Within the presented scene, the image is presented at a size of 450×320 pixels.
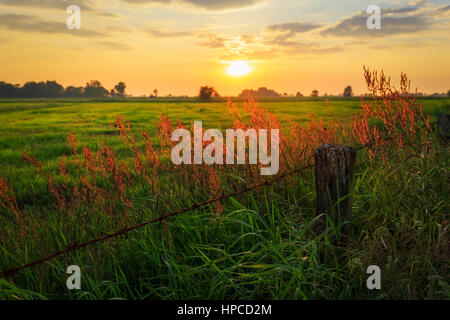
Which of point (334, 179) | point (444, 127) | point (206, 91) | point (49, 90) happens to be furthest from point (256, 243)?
point (49, 90)

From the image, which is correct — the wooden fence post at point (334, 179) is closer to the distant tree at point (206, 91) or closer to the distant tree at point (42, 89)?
the distant tree at point (206, 91)

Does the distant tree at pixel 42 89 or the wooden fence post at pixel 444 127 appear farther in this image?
the distant tree at pixel 42 89

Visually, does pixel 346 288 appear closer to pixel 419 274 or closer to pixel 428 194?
pixel 419 274

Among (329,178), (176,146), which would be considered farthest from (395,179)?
(176,146)

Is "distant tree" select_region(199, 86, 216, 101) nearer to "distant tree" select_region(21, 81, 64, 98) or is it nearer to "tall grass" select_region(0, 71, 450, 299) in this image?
"tall grass" select_region(0, 71, 450, 299)

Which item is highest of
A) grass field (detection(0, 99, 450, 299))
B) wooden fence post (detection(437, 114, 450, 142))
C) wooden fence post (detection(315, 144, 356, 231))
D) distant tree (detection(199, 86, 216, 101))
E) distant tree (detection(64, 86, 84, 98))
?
distant tree (detection(64, 86, 84, 98))

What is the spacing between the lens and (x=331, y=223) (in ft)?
8.57

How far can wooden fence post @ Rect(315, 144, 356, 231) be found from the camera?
2.64 meters

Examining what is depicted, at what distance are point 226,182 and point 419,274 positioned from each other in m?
2.30

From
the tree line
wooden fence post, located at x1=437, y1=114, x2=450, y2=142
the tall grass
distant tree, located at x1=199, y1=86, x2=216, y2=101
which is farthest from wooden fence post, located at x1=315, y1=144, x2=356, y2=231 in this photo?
the tree line

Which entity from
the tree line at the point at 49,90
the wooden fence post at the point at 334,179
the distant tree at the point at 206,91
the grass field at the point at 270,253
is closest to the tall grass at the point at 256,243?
the grass field at the point at 270,253

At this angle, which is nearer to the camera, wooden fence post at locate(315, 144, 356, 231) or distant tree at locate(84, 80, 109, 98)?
wooden fence post at locate(315, 144, 356, 231)

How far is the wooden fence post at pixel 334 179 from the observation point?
2.64 meters

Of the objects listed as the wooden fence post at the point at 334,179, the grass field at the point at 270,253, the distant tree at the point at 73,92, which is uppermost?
the distant tree at the point at 73,92
